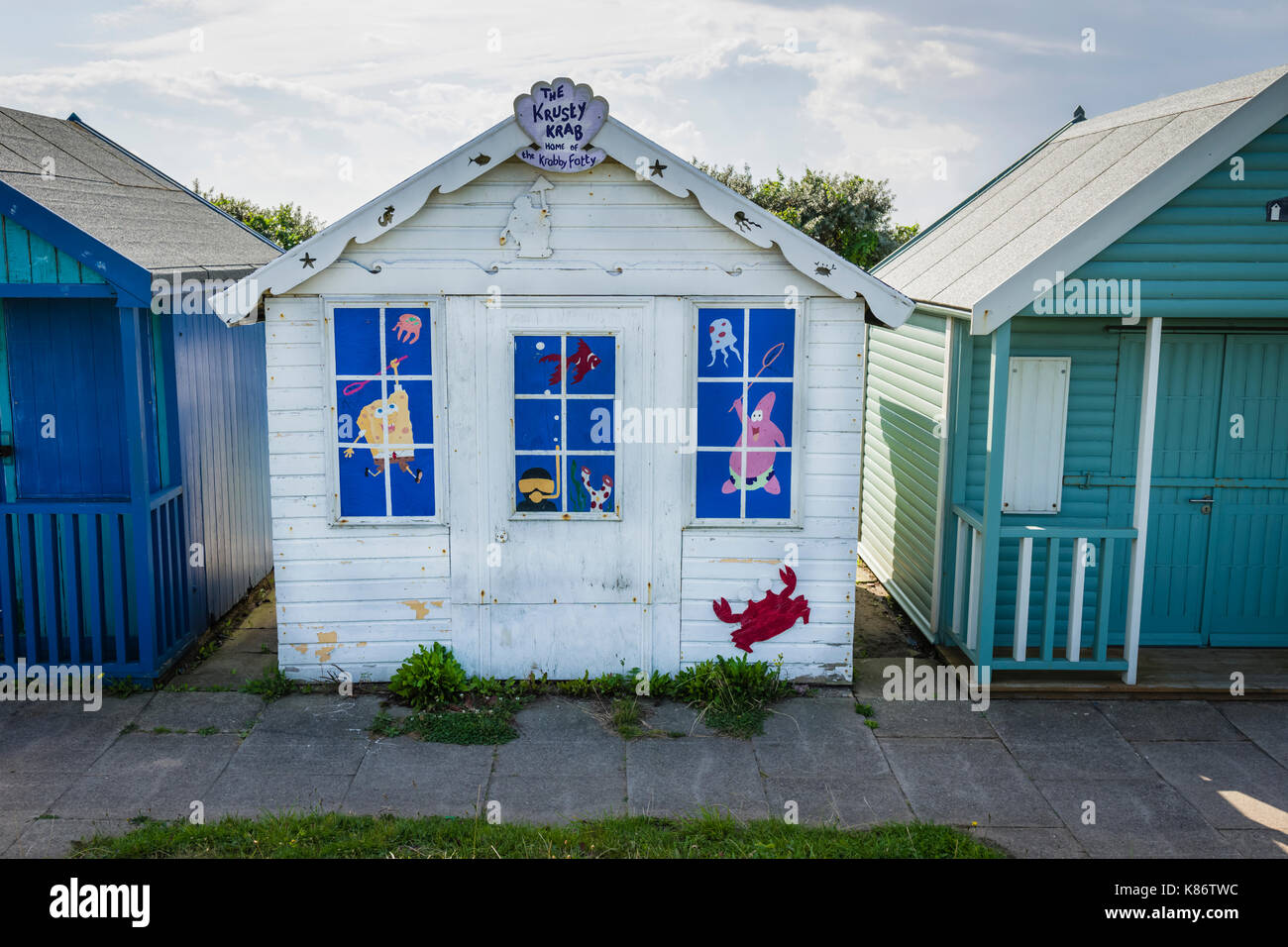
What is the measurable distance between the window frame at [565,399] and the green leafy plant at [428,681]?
1150 mm

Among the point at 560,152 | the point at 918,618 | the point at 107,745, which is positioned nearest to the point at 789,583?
the point at 918,618

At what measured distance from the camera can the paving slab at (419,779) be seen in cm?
614

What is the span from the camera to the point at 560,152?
23.5 ft

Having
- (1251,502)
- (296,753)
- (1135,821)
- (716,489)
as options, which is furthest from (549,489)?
(1251,502)

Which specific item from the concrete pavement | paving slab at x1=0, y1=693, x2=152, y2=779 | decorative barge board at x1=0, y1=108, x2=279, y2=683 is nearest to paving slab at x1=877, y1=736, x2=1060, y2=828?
the concrete pavement

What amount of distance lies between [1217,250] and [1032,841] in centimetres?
420

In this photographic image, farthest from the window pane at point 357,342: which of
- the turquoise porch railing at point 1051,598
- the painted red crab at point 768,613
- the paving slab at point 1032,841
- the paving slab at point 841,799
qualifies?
the paving slab at point 1032,841

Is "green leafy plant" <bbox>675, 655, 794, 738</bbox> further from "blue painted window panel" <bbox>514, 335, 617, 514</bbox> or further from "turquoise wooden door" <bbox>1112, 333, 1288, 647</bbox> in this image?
"turquoise wooden door" <bbox>1112, 333, 1288, 647</bbox>

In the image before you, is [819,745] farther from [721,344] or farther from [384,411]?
[384,411]

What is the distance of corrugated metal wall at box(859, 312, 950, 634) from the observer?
898 cm

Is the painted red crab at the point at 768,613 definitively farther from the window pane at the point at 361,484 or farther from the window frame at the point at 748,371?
the window pane at the point at 361,484

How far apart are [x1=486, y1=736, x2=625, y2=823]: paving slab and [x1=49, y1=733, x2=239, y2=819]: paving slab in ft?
5.82

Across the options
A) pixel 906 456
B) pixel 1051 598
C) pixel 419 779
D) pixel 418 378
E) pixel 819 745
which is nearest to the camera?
pixel 419 779

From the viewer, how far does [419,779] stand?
6.50 metres
